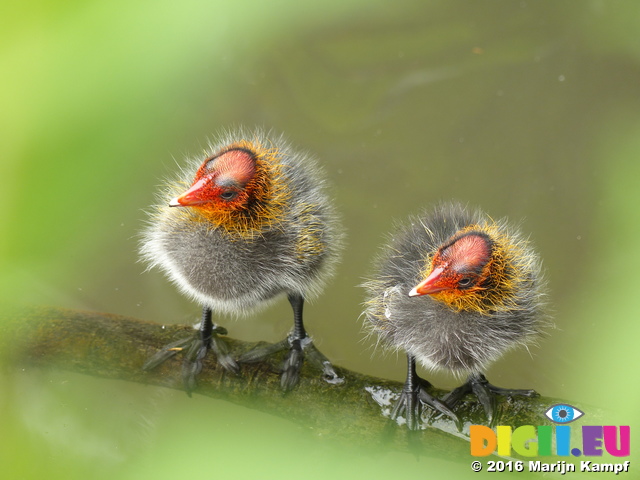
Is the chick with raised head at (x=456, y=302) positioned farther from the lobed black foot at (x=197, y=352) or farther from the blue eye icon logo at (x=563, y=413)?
the lobed black foot at (x=197, y=352)

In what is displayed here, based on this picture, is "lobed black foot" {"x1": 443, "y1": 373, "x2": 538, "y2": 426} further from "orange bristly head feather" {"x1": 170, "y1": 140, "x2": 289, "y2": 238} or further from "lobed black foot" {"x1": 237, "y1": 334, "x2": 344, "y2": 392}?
"orange bristly head feather" {"x1": 170, "y1": 140, "x2": 289, "y2": 238}

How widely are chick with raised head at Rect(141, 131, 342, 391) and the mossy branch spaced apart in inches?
1.2

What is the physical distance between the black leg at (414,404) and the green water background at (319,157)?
0.08 m

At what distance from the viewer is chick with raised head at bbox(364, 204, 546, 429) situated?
1199mm

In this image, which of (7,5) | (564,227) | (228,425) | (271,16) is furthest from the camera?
(271,16)

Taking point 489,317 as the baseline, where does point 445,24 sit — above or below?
above

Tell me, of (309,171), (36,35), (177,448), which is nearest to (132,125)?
(36,35)

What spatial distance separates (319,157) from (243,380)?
33.0 inches

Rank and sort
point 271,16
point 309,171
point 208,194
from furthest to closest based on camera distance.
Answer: point 271,16, point 309,171, point 208,194

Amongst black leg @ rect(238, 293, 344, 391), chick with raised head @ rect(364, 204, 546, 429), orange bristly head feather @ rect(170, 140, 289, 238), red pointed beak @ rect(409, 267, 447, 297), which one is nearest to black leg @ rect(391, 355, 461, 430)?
chick with raised head @ rect(364, 204, 546, 429)

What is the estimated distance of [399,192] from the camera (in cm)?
192

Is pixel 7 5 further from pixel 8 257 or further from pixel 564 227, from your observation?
pixel 564 227

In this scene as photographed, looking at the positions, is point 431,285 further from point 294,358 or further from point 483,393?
point 294,358

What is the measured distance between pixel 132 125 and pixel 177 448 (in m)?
0.66
